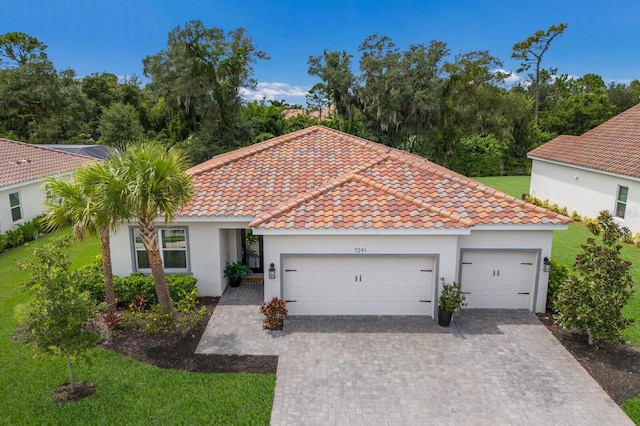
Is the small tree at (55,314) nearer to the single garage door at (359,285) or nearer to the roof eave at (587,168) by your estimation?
the single garage door at (359,285)

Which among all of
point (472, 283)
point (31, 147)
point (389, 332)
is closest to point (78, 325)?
point (389, 332)

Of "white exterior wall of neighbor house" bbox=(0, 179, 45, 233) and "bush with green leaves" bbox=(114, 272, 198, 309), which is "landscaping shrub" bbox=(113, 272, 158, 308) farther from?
"white exterior wall of neighbor house" bbox=(0, 179, 45, 233)

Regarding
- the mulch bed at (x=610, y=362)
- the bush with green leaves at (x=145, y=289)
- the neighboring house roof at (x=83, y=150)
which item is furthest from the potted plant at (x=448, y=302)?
the neighboring house roof at (x=83, y=150)

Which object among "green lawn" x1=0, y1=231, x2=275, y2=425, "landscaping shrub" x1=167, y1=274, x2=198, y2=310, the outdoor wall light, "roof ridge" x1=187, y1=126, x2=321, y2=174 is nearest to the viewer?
"green lawn" x1=0, y1=231, x2=275, y2=425

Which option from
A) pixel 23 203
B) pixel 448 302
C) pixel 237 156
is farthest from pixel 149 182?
pixel 23 203

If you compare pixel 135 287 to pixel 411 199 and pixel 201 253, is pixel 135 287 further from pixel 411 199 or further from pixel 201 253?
pixel 411 199

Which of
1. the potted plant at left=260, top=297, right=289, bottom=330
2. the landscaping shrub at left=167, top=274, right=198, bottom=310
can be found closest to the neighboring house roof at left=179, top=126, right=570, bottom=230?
the landscaping shrub at left=167, top=274, right=198, bottom=310

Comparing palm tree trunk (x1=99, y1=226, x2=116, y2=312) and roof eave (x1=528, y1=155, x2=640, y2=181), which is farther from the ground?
roof eave (x1=528, y1=155, x2=640, y2=181)
